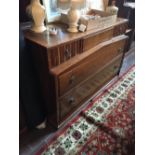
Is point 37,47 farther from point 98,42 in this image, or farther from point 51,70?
point 98,42

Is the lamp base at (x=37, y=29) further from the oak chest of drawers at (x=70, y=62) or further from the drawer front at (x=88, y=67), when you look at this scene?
the drawer front at (x=88, y=67)

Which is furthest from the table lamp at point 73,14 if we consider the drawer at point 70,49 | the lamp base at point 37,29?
the lamp base at point 37,29

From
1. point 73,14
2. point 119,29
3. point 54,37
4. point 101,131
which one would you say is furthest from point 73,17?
point 101,131

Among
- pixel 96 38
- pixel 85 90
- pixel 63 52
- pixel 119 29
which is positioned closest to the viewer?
pixel 63 52

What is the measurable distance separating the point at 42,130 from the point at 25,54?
0.85m

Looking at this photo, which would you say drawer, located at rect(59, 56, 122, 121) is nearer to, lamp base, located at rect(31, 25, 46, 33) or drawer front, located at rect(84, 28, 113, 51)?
drawer front, located at rect(84, 28, 113, 51)

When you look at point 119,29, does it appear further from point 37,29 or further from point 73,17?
point 37,29

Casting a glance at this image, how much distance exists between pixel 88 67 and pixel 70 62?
0.30 metres

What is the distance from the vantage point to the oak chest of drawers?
1092 millimetres

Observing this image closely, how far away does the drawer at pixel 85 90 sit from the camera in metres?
1.40

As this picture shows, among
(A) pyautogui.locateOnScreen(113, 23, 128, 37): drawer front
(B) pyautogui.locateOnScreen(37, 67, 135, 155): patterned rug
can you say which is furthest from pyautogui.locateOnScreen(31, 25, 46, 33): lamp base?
(B) pyautogui.locateOnScreen(37, 67, 135, 155): patterned rug

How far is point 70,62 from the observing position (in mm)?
1212
